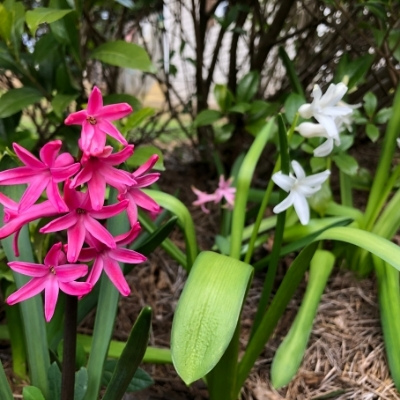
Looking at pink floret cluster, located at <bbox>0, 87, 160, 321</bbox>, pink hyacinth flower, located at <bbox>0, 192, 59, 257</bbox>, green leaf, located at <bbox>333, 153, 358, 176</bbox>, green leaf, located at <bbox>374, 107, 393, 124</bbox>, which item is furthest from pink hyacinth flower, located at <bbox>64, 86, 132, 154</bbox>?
green leaf, located at <bbox>374, 107, 393, 124</bbox>

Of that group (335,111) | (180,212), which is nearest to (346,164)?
(335,111)

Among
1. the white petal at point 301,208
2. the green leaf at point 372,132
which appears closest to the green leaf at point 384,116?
the green leaf at point 372,132

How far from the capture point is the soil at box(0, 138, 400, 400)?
1.10 meters

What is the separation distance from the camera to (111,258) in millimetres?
728

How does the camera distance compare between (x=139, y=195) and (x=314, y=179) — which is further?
(x=314, y=179)

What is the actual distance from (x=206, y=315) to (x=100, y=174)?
0.89ft

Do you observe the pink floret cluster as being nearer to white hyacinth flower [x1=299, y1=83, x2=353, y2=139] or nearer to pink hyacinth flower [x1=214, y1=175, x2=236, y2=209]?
white hyacinth flower [x1=299, y1=83, x2=353, y2=139]

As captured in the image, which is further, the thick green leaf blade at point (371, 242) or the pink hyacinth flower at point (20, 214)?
the thick green leaf blade at point (371, 242)

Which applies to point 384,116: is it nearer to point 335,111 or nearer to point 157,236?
point 335,111

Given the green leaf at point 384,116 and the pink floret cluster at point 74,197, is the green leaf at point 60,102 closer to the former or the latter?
the pink floret cluster at point 74,197

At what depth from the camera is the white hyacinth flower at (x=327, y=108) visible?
3.37 ft

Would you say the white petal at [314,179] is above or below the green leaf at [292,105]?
below

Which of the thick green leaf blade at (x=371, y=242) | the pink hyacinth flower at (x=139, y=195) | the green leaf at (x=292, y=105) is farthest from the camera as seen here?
the green leaf at (x=292, y=105)

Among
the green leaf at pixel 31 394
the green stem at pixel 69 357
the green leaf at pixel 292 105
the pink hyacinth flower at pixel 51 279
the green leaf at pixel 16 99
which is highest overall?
the green leaf at pixel 292 105
